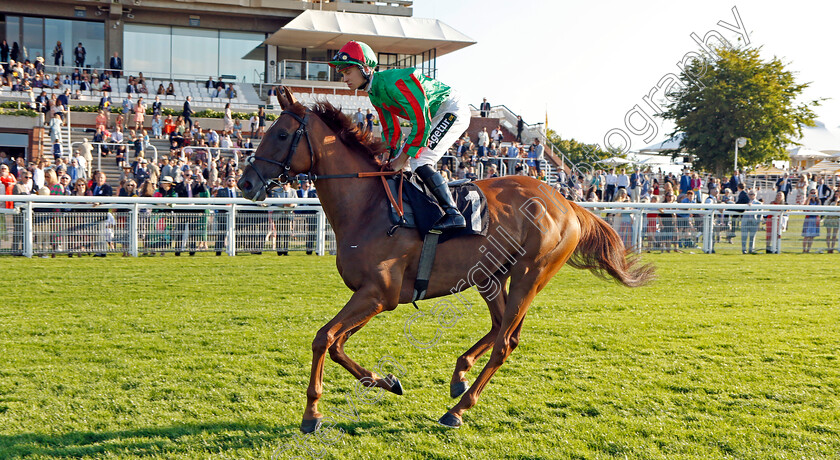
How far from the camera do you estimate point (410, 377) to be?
477cm

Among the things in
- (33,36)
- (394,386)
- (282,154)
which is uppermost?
(33,36)

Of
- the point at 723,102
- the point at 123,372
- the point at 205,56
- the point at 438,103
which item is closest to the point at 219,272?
the point at 123,372

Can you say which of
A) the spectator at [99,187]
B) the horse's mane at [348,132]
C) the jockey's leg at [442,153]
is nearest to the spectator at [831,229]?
the jockey's leg at [442,153]

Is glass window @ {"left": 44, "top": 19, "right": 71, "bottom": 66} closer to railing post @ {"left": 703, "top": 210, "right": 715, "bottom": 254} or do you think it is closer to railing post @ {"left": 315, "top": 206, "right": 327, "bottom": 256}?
railing post @ {"left": 315, "top": 206, "right": 327, "bottom": 256}

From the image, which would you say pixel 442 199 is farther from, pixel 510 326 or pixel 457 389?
pixel 457 389

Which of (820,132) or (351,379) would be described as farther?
(820,132)

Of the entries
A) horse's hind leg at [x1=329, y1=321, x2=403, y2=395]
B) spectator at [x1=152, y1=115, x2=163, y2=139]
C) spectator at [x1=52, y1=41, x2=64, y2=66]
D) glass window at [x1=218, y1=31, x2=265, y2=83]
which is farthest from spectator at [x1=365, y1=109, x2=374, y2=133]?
spectator at [x1=52, y1=41, x2=64, y2=66]

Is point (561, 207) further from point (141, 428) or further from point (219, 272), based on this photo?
point (219, 272)

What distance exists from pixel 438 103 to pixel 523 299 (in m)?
1.40

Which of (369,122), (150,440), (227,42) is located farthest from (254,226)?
(227,42)

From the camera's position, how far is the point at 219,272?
9.55 meters

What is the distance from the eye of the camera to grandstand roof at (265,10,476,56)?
94.4ft

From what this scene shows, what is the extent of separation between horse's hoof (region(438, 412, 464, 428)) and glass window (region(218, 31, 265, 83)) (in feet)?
96.5

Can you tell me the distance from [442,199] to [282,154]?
98 centimetres
